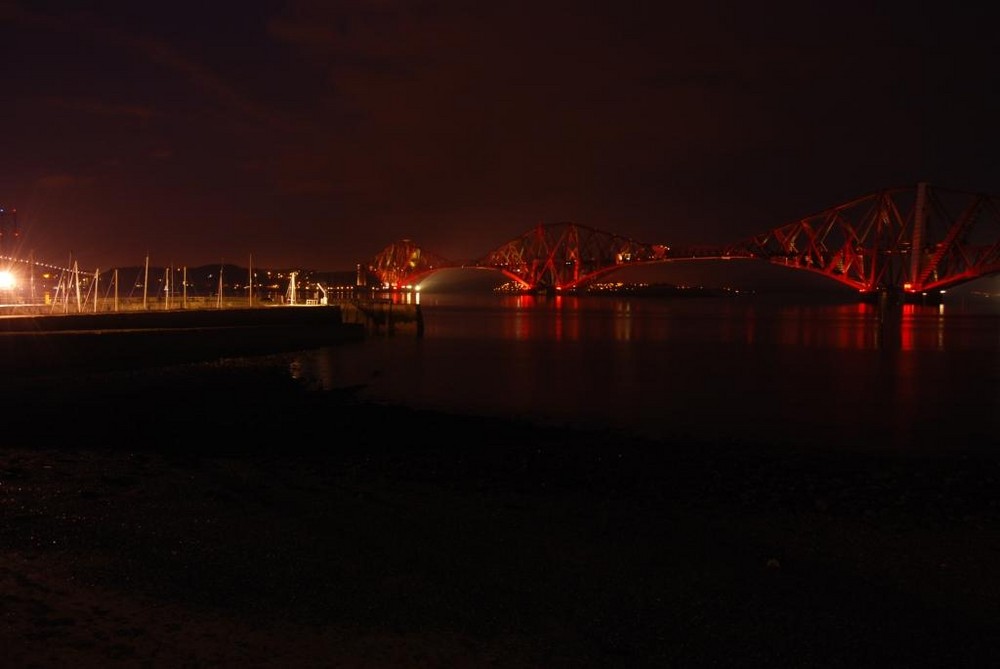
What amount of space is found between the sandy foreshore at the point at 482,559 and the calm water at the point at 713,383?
15.9 feet

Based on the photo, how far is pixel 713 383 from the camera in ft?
71.2

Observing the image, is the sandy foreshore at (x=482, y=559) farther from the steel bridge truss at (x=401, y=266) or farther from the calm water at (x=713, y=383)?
the steel bridge truss at (x=401, y=266)

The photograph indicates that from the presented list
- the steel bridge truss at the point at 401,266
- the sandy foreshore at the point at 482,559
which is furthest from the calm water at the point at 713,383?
the steel bridge truss at the point at 401,266

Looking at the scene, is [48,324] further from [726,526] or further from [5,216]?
[5,216]

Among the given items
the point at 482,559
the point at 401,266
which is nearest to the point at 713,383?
the point at 482,559

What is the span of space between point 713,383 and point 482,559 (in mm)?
17649

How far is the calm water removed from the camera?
14.4m

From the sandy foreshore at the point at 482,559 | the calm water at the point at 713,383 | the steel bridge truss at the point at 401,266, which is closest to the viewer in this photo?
the sandy foreshore at the point at 482,559

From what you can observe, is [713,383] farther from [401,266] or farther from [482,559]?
[401,266]

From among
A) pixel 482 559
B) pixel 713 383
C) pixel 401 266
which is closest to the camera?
pixel 482 559

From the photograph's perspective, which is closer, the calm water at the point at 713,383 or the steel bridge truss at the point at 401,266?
the calm water at the point at 713,383

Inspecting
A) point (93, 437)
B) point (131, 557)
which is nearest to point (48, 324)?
point (93, 437)

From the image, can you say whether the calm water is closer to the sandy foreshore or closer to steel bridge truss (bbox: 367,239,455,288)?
the sandy foreshore

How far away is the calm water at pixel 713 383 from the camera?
1442cm
